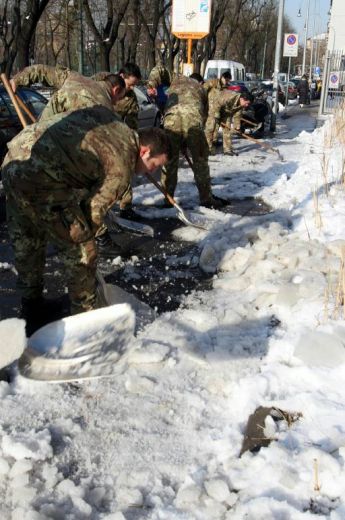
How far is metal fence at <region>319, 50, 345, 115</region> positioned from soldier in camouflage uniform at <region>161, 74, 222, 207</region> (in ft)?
37.8

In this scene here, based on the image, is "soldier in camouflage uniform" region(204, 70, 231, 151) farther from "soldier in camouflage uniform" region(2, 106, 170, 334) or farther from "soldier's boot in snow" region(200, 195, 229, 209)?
"soldier in camouflage uniform" region(2, 106, 170, 334)

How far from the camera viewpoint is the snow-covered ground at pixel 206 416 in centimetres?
198

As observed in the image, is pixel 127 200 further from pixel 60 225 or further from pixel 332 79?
pixel 332 79

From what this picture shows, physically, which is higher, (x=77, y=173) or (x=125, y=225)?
(x=77, y=173)

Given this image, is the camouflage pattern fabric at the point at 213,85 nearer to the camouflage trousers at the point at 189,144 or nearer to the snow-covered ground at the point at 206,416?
the camouflage trousers at the point at 189,144

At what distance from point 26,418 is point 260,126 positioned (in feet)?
39.7

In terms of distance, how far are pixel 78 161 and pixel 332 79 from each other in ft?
52.9

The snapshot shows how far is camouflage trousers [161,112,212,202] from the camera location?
244 inches

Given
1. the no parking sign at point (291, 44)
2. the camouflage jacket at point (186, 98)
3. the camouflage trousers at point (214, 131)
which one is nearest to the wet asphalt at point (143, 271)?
the camouflage jacket at point (186, 98)

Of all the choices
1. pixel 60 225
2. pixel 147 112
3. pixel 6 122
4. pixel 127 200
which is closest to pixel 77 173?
pixel 60 225

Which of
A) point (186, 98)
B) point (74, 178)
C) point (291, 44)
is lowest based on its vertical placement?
point (74, 178)

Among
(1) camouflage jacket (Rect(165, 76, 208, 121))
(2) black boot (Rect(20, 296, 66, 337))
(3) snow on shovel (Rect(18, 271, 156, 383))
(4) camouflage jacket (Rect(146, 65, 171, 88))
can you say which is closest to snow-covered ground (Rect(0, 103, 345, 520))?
(3) snow on shovel (Rect(18, 271, 156, 383))

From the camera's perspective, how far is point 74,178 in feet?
9.03

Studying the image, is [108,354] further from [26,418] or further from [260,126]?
[260,126]
